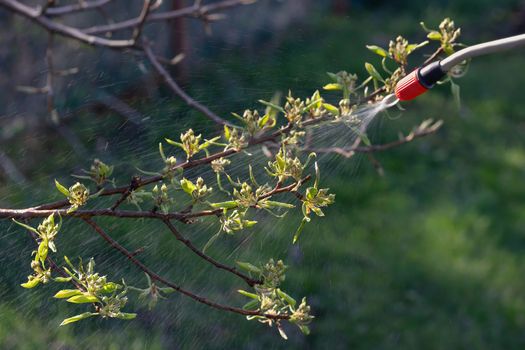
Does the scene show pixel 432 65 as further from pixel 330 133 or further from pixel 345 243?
pixel 345 243

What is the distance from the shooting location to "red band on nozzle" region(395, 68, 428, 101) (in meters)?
1.69

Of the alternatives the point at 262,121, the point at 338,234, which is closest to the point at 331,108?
the point at 262,121

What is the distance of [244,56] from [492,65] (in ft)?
6.05

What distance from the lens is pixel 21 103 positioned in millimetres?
4621

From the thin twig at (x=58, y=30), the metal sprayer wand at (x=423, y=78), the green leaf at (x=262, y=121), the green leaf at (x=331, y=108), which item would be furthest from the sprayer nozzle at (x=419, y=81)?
the thin twig at (x=58, y=30)

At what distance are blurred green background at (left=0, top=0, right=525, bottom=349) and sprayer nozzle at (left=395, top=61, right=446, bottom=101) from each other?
117 cm

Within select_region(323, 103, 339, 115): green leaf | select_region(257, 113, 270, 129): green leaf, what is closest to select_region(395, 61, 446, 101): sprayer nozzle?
select_region(323, 103, 339, 115): green leaf

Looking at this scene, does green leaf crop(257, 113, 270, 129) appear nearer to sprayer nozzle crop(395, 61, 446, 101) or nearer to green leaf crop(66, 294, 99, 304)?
sprayer nozzle crop(395, 61, 446, 101)

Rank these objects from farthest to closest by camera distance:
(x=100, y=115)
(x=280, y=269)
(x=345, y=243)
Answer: (x=100, y=115), (x=345, y=243), (x=280, y=269)

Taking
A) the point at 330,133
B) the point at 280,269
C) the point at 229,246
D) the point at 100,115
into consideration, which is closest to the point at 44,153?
the point at 100,115

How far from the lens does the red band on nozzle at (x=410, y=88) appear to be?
66.6 inches

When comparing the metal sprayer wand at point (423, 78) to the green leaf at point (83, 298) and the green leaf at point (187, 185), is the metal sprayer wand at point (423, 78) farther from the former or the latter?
the green leaf at point (83, 298)

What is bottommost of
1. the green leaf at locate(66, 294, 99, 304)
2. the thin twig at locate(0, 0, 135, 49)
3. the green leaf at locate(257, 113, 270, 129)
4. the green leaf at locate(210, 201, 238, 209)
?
the thin twig at locate(0, 0, 135, 49)

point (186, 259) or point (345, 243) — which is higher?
point (186, 259)
